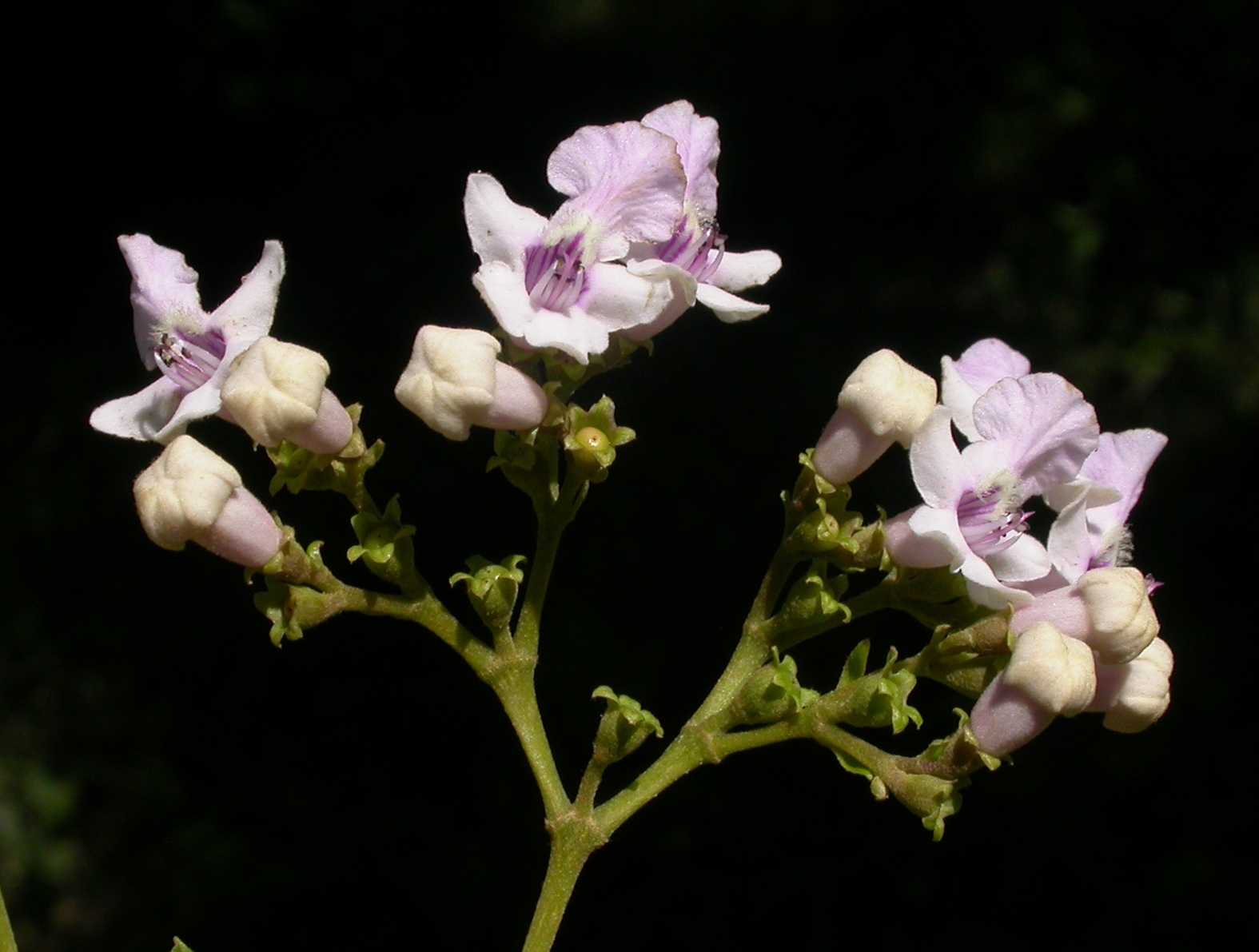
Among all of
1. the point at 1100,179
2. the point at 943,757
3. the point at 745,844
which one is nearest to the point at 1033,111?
the point at 1100,179

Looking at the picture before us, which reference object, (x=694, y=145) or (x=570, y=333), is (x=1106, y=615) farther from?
(x=694, y=145)

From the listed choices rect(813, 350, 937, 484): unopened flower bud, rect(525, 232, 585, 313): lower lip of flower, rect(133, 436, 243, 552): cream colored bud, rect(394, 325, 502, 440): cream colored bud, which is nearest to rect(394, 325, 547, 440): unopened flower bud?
rect(394, 325, 502, 440): cream colored bud

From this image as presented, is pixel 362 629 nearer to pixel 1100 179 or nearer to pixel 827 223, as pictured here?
pixel 827 223

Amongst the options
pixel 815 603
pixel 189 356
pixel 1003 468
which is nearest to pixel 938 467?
pixel 1003 468

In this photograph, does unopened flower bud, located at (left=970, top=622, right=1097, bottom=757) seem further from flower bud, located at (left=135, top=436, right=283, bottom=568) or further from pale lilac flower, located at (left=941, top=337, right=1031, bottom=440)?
flower bud, located at (left=135, top=436, right=283, bottom=568)

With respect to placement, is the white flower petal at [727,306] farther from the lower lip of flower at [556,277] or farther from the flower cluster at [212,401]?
the flower cluster at [212,401]
